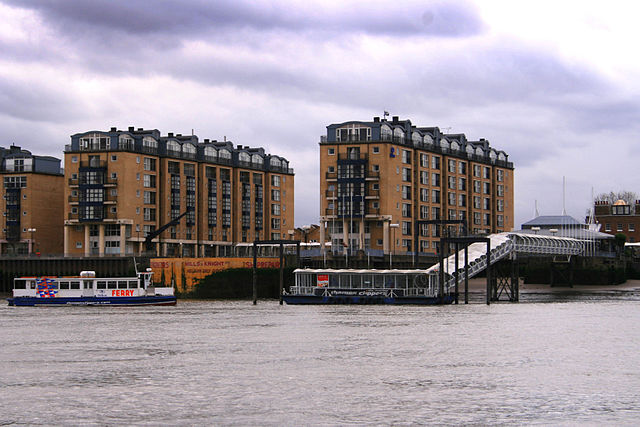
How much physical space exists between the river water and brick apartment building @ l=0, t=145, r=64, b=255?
106m

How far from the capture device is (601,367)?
161ft

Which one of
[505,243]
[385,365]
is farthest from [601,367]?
[505,243]

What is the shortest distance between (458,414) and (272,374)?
11.8m

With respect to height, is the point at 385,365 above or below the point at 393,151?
below

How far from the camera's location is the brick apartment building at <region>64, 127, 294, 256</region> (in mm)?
170000

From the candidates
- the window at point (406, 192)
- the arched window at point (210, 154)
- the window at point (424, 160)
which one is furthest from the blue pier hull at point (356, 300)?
the arched window at point (210, 154)

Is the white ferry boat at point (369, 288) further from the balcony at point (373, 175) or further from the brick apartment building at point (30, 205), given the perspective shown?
the brick apartment building at point (30, 205)

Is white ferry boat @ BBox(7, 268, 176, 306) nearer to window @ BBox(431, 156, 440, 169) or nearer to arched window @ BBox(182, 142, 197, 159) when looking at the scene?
arched window @ BBox(182, 142, 197, 159)

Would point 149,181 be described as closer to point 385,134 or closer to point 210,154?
point 210,154

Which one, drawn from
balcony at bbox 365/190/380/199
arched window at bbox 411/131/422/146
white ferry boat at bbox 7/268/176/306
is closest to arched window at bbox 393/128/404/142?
arched window at bbox 411/131/422/146

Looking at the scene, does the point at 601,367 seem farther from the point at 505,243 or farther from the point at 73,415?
the point at 505,243

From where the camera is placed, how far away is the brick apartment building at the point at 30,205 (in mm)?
183375

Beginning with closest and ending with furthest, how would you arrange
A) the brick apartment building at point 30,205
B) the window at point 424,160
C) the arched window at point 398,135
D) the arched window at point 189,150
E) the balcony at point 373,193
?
1. the balcony at point 373,193
2. the arched window at point 398,135
3. the window at point 424,160
4. the arched window at point 189,150
5. the brick apartment building at point 30,205

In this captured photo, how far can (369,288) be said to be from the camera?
113000 mm
